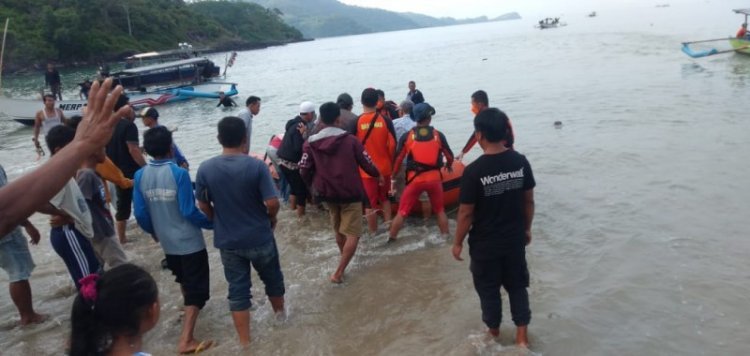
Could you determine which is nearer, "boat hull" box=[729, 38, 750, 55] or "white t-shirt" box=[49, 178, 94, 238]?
"white t-shirt" box=[49, 178, 94, 238]

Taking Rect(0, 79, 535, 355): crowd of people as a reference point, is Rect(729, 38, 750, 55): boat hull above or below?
above

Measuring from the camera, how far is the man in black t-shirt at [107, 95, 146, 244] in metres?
6.12

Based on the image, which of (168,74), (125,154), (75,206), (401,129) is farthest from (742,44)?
(168,74)

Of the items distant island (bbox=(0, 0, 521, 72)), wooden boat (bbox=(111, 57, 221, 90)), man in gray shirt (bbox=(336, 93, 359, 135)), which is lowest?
man in gray shirt (bbox=(336, 93, 359, 135))

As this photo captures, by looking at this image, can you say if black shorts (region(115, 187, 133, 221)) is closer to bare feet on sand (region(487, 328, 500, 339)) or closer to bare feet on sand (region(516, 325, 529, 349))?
bare feet on sand (region(487, 328, 500, 339))

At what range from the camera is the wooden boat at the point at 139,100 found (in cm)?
2053

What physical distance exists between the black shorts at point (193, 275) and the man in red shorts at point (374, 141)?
2.31m

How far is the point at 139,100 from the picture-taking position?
25.4 m

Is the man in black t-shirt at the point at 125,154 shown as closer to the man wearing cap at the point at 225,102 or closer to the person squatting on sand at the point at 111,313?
the person squatting on sand at the point at 111,313

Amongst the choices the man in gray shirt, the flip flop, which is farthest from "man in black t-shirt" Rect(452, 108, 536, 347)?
the man in gray shirt

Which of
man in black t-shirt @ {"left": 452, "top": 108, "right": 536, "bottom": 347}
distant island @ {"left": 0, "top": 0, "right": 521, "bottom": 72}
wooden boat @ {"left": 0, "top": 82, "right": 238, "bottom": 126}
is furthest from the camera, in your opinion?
distant island @ {"left": 0, "top": 0, "right": 521, "bottom": 72}

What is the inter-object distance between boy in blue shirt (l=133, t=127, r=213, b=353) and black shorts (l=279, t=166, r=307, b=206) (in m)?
2.98

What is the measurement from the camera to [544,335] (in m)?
4.39

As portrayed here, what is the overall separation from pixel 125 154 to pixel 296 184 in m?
2.29
